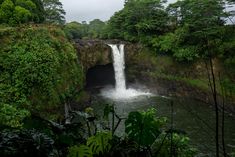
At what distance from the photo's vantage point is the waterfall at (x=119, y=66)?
29672 millimetres

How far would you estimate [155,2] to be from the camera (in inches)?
1240

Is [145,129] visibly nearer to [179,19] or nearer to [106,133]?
[106,133]

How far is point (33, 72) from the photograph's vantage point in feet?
56.6

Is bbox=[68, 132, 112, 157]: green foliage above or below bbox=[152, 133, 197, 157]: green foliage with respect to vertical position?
above

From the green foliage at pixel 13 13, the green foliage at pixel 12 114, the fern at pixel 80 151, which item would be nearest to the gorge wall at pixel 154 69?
the green foliage at pixel 13 13

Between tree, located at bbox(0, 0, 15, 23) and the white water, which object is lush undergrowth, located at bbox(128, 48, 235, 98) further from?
tree, located at bbox(0, 0, 15, 23)

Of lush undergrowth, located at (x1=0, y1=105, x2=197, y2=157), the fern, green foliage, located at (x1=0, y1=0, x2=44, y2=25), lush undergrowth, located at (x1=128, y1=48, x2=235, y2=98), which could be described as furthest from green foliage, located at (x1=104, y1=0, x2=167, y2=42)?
the fern

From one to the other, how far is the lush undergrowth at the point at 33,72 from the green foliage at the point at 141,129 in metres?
10.6

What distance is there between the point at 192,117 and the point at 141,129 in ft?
52.1

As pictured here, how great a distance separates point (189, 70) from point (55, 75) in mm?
11431

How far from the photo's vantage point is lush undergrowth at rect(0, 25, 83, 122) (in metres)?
16.3

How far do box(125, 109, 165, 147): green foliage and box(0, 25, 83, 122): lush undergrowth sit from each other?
1058cm

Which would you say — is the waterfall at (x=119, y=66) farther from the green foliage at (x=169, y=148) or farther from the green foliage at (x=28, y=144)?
the green foliage at (x=28, y=144)

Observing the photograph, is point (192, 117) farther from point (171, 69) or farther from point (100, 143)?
point (100, 143)
